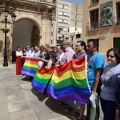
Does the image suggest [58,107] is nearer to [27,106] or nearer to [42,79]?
[27,106]

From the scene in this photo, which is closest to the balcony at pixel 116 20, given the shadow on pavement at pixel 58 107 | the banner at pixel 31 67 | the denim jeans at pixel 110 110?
the banner at pixel 31 67

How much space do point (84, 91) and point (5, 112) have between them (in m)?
1.96

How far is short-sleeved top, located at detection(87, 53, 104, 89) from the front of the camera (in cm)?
357

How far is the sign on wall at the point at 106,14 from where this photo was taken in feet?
69.9

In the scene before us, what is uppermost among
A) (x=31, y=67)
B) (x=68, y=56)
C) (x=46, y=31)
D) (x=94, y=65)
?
(x=46, y=31)

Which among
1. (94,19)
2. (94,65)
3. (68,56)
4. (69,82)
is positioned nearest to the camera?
(94,65)

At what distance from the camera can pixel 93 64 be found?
12.1 ft

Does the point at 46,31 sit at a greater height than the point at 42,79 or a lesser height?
greater

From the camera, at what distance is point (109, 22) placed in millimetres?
21500

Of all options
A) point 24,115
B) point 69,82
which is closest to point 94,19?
point 69,82

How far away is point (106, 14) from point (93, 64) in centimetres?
1921

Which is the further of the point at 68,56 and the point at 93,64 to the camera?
the point at 68,56

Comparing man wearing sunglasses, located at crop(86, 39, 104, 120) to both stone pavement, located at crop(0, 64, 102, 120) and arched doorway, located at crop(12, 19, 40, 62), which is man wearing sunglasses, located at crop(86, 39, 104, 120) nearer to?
stone pavement, located at crop(0, 64, 102, 120)

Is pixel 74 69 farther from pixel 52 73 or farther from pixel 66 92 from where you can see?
pixel 52 73
